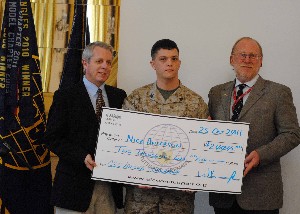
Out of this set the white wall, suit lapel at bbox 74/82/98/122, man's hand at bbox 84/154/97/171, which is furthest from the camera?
the white wall

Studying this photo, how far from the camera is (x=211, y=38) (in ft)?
9.66

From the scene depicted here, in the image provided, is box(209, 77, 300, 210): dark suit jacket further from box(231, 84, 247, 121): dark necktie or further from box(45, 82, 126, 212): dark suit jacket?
box(45, 82, 126, 212): dark suit jacket

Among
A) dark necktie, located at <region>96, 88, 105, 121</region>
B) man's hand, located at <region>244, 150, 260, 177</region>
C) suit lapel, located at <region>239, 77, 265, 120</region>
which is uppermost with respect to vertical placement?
suit lapel, located at <region>239, 77, 265, 120</region>

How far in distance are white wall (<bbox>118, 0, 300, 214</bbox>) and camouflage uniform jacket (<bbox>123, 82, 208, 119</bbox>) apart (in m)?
0.74

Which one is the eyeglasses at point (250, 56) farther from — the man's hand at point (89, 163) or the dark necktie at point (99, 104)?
the man's hand at point (89, 163)

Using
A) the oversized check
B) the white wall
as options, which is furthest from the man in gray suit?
the white wall

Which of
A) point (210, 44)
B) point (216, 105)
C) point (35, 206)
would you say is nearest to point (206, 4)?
point (210, 44)

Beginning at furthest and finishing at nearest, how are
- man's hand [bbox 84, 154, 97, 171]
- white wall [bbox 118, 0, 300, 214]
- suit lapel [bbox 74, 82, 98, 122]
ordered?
white wall [bbox 118, 0, 300, 214], suit lapel [bbox 74, 82, 98, 122], man's hand [bbox 84, 154, 97, 171]

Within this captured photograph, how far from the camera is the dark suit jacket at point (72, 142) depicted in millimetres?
2133

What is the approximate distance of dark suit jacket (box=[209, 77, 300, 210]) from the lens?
2.19 metres

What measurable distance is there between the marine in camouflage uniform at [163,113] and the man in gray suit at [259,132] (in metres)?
0.19

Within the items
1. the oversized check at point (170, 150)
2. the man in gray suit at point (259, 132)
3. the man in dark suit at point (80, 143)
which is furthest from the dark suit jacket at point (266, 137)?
the man in dark suit at point (80, 143)

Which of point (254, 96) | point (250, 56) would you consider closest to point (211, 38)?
point (250, 56)

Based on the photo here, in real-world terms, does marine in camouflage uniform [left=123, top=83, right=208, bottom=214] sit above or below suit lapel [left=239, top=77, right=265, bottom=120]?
below
